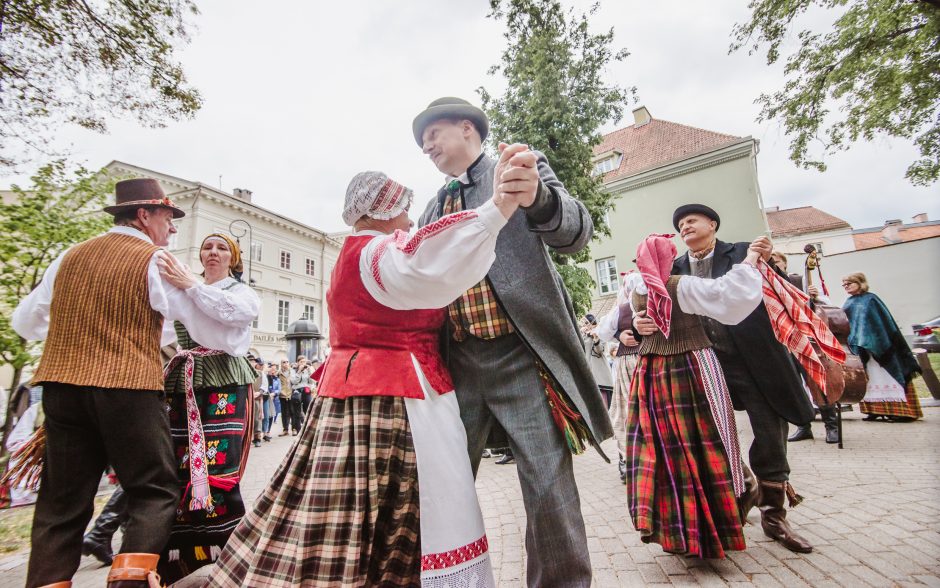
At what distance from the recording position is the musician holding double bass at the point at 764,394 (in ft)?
8.16

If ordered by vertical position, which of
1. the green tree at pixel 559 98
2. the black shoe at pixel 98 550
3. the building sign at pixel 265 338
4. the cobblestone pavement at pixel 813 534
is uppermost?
the green tree at pixel 559 98

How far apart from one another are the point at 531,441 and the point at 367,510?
22.8 inches

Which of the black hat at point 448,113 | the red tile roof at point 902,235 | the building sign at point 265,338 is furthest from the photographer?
the red tile roof at point 902,235

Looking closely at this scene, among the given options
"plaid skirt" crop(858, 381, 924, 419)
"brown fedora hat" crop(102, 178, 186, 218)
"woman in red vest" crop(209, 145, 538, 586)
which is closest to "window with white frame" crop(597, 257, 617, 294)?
"plaid skirt" crop(858, 381, 924, 419)

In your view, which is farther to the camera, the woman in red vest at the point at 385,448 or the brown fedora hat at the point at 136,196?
the brown fedora hat at the point at 136,196

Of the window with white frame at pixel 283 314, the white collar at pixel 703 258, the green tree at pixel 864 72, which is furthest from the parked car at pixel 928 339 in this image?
the window with white frame at pixel 283 314

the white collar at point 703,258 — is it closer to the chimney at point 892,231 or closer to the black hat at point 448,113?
the black hat at point 448,113

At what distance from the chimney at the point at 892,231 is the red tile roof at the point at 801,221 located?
11.1 meters

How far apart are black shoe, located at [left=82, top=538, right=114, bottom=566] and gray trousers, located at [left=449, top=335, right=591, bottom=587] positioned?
9.70 ft

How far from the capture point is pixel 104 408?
1.95 metres

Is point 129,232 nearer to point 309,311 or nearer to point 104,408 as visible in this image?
point 104,408

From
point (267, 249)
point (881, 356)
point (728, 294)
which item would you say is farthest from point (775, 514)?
point (267, 249)

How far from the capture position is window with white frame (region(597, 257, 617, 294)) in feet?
72.3

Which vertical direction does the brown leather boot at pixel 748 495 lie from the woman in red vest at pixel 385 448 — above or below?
below
